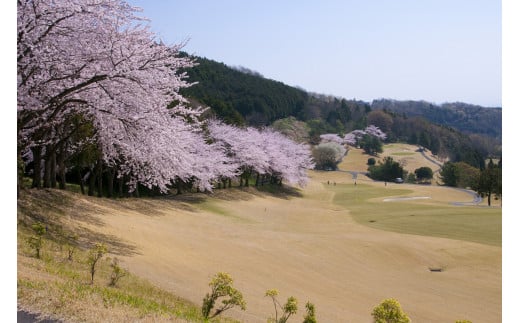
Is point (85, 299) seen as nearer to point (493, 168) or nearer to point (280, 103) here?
point (493, 168)

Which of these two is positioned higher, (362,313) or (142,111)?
(142,111)

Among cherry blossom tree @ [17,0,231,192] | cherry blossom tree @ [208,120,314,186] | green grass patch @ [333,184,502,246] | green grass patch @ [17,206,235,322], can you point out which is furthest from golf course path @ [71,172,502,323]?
cherry blossom tree @ [208,120,314,186]

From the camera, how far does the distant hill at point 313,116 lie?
11556cm

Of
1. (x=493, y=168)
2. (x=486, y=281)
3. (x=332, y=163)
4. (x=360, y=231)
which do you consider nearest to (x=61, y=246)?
(x=486, y=281)

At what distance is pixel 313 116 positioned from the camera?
521 feet

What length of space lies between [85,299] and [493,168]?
59.3 metres

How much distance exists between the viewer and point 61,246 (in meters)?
12.4

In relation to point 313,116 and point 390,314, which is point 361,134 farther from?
point 390,314

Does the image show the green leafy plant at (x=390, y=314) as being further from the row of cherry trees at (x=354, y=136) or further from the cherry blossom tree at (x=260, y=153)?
the row of cherry trees at (x=354, y=136)

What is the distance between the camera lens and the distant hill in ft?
379

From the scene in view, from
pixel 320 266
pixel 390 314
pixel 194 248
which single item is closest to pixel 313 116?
pixel 320 266

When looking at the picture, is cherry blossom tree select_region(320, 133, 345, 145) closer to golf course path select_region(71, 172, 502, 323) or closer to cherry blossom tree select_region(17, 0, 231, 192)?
golf course path select_region(71, 172, 502, 323)

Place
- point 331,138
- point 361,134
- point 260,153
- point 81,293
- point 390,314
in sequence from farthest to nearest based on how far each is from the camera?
point 361,134
point 331,138
point 260,153
point 81,293
point 390,314
